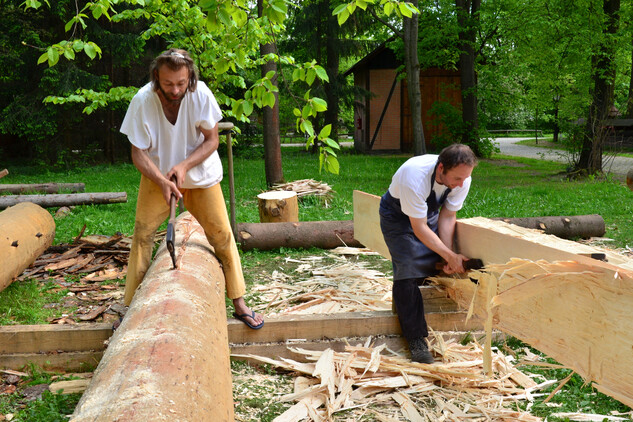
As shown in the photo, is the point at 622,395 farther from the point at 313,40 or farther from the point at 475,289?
the point at 313,40

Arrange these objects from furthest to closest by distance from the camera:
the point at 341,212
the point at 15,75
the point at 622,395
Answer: the point at 15,75
the point at 341,212
the point at 622,395

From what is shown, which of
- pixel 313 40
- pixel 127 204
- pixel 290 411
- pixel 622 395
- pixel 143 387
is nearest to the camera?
pixel 143 387

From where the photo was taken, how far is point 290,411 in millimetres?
3158

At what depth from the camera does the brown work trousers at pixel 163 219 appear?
3625 millimetres

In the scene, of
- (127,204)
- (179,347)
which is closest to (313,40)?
(127,204)

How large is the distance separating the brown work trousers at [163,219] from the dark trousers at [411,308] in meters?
1.18

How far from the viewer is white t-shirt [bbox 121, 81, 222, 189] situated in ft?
11.0

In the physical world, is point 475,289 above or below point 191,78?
below

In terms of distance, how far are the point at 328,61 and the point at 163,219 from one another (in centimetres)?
1971

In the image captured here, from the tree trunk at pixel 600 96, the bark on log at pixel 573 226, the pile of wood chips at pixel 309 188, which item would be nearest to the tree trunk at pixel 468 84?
the tree trunk at pixel 600 96

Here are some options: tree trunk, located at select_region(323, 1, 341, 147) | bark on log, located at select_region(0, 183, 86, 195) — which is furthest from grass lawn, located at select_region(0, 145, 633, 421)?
tree trunk, located at select_region(323, 1, 341, 147)

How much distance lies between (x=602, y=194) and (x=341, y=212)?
4.96 meters

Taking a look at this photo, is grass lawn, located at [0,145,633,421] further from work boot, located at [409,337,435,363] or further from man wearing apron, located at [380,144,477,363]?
man wearing apron, located at [380,144,477,363]

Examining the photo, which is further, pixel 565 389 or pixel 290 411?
pixel 565 389
